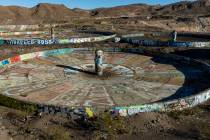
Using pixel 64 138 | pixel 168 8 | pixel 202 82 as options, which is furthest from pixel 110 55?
pixel 168 8

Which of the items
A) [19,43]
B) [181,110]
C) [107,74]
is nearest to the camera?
[181,110]

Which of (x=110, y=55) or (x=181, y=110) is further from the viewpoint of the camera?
(x=110, y=55)

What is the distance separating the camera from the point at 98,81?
3169 cm

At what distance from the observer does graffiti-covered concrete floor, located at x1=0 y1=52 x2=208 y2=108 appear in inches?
1089

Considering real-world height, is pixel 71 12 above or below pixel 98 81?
below

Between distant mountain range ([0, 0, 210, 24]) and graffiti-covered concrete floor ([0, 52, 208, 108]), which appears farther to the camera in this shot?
distant mountain range ([0, 0, 210, 24])

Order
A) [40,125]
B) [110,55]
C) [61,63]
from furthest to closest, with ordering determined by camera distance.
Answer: [110,55], [61,63], [40,125]

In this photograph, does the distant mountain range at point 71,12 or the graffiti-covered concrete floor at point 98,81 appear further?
the distant mountain range at point 71,12

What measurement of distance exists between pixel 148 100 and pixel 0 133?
35.9 feet

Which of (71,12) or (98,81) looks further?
(71,12)

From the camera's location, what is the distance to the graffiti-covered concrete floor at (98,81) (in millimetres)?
27672

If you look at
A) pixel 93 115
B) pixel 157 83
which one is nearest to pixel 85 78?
pixel 157 83

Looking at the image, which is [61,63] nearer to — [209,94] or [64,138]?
[209,94]

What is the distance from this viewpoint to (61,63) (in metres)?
37.6
